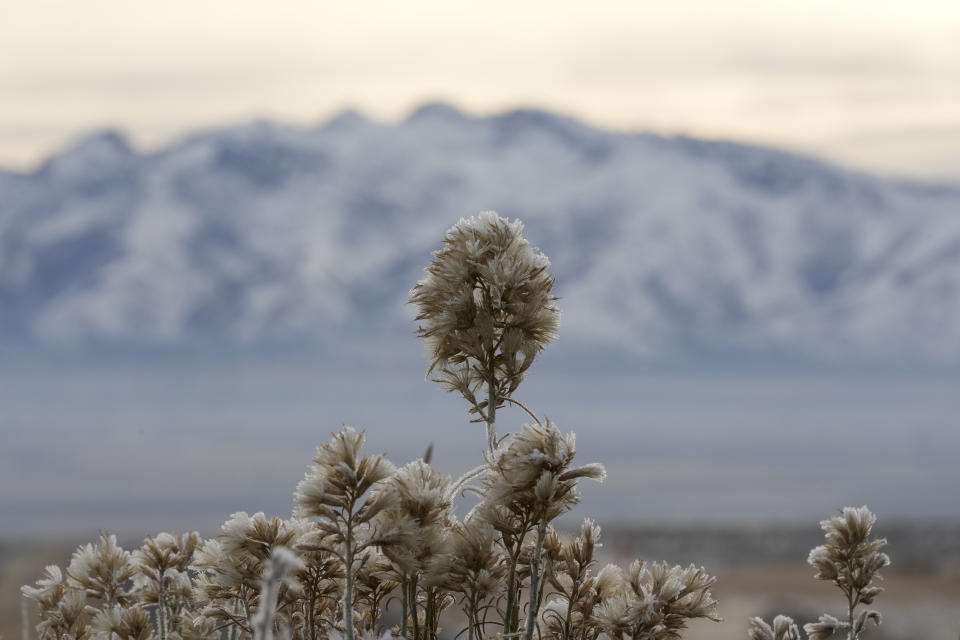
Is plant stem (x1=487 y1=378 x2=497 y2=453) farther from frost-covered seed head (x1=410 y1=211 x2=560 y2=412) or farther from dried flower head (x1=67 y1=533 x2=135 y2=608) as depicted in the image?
dried flower head (x1=67 y1=533 x2=135 y2=608)

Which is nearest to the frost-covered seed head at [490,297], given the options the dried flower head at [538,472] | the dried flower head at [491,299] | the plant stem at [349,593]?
the dried flower head at [491,299]

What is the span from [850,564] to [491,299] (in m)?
1.23

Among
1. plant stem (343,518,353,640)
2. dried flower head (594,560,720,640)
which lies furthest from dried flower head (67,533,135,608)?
dried flower head (594,560,720,640)

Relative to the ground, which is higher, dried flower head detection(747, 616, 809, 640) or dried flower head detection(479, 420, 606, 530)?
dried flower head detection(479, 420, 606, 530)

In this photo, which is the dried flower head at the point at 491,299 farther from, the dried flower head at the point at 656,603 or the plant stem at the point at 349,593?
the plant stem at the point at 349,593

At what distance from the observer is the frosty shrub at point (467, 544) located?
2344 millimetres

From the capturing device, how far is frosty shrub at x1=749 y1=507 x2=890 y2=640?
10.2ft

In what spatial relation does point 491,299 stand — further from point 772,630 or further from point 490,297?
point 772,630

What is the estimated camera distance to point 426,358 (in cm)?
300

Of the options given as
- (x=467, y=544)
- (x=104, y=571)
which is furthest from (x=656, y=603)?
(x=104, y=571)

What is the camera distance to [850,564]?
124 inches

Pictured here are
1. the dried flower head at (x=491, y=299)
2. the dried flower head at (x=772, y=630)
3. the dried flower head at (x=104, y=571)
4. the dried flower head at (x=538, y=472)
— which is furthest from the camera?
the dried flower head at (x=104, y=571)

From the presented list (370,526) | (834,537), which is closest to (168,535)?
(370,526)

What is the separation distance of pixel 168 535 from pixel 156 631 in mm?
311
